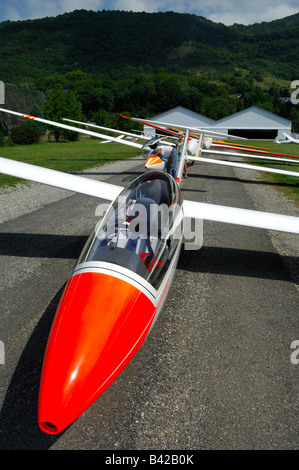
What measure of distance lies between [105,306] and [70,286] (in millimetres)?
536

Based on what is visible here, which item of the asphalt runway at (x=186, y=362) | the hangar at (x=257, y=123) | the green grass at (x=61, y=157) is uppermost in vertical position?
the hangar at (x=257, y=123)

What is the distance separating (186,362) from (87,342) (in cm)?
140

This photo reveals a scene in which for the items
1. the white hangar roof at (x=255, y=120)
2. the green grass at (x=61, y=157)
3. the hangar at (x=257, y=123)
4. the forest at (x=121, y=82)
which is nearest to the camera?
the green grass at (x=61, y=157)

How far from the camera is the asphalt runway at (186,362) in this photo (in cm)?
270

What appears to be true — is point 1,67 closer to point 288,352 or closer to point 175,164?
point 175,164

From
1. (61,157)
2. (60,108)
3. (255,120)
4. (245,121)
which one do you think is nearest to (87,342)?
(61,157)

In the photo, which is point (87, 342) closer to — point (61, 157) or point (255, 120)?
point (61, 157)

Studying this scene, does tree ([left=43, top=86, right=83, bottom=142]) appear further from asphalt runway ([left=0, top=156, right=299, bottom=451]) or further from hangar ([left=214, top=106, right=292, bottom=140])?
asphalt runway ([left=0, top=156, right=299, bottom=451])

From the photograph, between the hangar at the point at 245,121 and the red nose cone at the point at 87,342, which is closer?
the red nose cone at the point at 87,342

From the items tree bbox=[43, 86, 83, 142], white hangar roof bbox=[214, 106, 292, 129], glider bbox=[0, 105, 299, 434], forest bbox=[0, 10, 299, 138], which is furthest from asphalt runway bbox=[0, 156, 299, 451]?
white hangar roof bbox=[214, 106, 292, 129]

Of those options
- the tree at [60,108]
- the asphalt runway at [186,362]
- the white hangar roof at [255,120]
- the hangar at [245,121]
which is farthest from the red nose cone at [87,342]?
the white hangar roof at [255,120]

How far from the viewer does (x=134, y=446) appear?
8.54 feet

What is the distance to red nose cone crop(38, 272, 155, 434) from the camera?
2.39 metres

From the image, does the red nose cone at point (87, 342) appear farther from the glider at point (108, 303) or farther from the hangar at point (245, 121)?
the hangar at point (245, 121)
